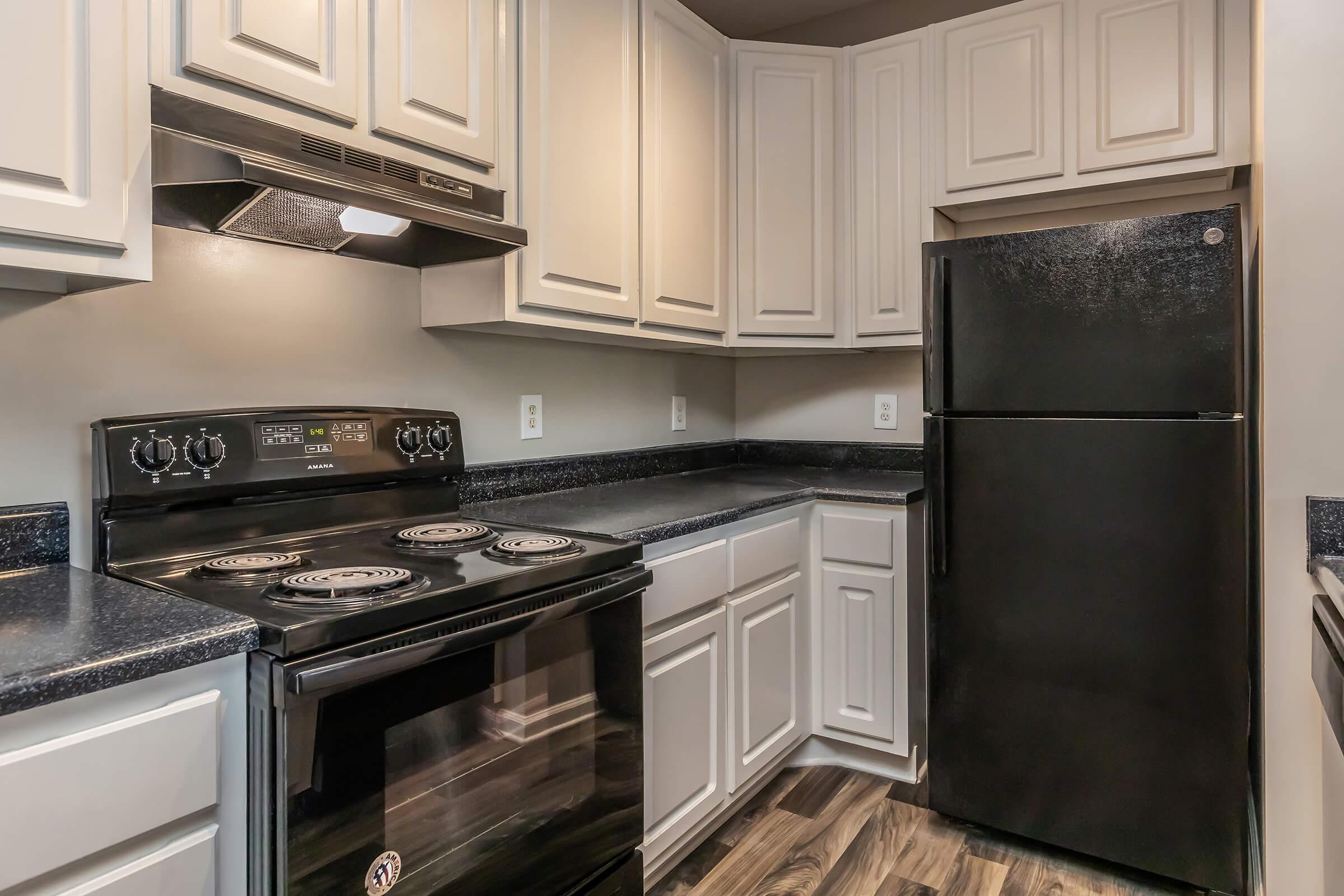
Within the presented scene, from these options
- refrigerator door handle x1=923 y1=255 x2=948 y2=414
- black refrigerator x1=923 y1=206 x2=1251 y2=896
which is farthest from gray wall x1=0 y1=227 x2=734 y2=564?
black refrigerator x1=923 y1=206 x2=1251 y2=896

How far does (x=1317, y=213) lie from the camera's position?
1.45m

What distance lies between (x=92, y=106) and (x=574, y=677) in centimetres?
105

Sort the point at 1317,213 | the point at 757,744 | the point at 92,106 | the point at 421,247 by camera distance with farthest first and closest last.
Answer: the point at 757,744 → the point at 421,247 → the point at 1317,213 → the point at 92,106

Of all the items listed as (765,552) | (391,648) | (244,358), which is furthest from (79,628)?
(765,552)

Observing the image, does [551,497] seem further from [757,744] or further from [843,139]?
[843,139]

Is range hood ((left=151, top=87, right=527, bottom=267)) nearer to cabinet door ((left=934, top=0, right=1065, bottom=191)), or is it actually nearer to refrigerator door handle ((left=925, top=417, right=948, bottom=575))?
refrigerator door handle ((left=925, top=417, right=948, bottom=575))

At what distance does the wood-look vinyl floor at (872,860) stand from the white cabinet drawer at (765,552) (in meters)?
0.63

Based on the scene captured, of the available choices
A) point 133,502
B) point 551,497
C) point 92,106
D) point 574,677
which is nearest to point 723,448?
point 551,497

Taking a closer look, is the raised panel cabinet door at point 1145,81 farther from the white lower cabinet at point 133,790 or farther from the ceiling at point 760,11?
the white lower cabinet at point 133,790

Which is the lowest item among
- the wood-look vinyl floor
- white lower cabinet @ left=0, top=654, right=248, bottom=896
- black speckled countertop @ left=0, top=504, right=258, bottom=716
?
the wood-look vinyl floor

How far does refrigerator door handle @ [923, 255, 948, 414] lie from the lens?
6.22 feet

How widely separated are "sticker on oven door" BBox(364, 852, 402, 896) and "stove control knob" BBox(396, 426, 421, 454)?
0.84 meters

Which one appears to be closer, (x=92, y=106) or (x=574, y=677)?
(x=92, y=106)

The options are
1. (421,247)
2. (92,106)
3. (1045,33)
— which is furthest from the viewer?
(1045,33)
